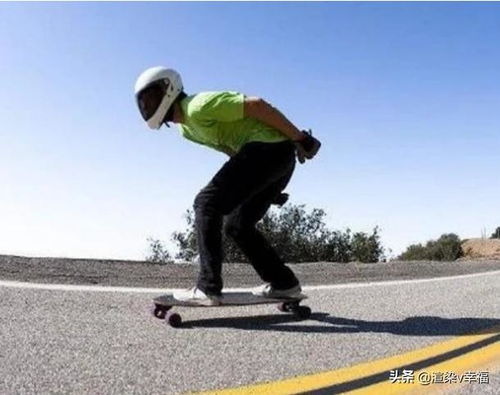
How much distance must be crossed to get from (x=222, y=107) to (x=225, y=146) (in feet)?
1.45

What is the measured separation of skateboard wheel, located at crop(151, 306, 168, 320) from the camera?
397 centimetres

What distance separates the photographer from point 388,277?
860cm

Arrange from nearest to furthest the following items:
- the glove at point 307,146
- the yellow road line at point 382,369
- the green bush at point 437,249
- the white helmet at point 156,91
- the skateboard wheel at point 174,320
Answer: the yellow road line at point 382,369, the skateboard wheel at point 174,320, the white helmet at point 156,91, the glove at point 307,146, the green bush at point 437,249

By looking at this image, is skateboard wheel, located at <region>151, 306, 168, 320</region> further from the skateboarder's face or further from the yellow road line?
the yellow road line

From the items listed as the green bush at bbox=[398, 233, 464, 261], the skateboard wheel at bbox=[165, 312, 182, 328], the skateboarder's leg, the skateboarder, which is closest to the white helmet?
the skateboarder

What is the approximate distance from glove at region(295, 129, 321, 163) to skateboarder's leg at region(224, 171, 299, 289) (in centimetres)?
17

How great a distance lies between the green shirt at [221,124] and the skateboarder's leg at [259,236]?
0.42 m

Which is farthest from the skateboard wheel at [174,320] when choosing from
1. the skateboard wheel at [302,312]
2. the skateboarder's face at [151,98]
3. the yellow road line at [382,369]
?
the skateboarder's face at [151,98]

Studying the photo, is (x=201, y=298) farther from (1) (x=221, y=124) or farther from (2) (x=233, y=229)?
(1) (x=221, y=124)

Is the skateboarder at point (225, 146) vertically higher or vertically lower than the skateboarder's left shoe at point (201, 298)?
higher

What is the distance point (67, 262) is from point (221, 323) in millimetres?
4356

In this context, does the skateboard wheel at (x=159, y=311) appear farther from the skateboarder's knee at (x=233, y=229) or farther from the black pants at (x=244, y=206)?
the skateboarder's knee at (x=233, y=229)

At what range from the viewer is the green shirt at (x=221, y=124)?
3896 mm

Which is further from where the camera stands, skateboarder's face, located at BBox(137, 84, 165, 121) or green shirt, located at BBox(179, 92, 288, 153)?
skateboarder's face, located at BBox(137, 84, 165, 121)
